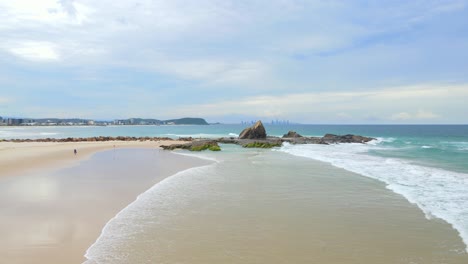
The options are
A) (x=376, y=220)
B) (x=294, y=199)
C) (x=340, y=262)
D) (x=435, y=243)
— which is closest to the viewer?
(x=340, y=262)

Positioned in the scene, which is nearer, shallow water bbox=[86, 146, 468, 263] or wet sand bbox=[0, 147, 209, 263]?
shallow water bbox=[86, 146, 468, 263]

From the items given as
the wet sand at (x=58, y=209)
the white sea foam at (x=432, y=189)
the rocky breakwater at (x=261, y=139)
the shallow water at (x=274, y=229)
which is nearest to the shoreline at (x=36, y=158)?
the wet sand at (x=58, y=209)

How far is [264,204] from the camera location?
1090 cm

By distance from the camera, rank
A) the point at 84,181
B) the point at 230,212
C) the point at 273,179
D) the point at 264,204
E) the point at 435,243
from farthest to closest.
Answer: the point at 273,179
the point at 84,181
the point at 264,204
the point at 230,212
the point at 435,243

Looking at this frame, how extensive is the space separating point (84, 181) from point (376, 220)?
12.5 m

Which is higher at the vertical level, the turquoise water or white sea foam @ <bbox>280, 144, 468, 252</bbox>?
the turquoise water

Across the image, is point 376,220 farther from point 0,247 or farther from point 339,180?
point 0,247

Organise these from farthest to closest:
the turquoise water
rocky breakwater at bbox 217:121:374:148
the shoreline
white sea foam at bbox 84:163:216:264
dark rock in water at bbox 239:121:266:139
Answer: dark rock in water at bbox 239:121:266:139 → rocky breakwater at bbox 217:121:374:148 → the turquoise water → the shoreline → white sea foam at bbox 84:163:216:264

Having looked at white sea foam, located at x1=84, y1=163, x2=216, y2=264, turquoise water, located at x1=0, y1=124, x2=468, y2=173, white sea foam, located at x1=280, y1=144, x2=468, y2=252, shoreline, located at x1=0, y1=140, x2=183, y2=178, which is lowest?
shoreline, located at x1=0, y1=140, x2=183, y2=178

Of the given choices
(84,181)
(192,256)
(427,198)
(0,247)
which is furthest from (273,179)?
(0,247)

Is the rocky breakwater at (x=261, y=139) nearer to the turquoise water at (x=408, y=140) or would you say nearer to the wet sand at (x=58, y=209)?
the turquoise water at (x=408, y=140)

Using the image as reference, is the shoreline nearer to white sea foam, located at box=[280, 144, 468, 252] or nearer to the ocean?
the ocean

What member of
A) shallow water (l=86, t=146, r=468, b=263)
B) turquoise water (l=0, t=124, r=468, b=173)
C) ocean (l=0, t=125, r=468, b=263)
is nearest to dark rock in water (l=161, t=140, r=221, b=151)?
turquoise water (l=0, t=124, r=468, b=173)

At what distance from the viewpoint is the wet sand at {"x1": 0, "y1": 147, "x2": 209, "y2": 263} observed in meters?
6.78
